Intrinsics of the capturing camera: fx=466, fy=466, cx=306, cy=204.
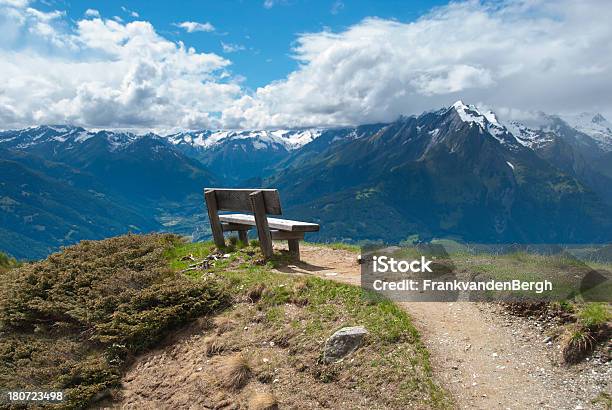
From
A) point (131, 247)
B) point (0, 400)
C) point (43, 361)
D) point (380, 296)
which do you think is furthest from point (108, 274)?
point (380, 296)

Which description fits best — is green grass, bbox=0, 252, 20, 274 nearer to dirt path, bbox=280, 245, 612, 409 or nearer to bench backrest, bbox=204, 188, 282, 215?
bench backrest, bbox=204, 188, 282, 215

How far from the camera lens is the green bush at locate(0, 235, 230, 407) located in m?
10.1

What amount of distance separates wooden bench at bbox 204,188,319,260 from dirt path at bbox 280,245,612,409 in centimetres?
545

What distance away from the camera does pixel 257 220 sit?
Result: 15.0 metres

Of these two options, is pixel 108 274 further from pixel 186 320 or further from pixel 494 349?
pixel 494 349

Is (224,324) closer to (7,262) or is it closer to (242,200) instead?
(242,200)

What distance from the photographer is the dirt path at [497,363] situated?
24.5 ft

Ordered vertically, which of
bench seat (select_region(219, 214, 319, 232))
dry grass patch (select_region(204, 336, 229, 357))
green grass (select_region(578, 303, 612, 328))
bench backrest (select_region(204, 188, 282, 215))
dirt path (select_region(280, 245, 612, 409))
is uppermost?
bench backrest (select_region(204, 188, 282, 215))

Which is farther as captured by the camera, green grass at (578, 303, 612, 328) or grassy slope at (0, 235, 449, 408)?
grassy slope at (0, 235, 449, 408)

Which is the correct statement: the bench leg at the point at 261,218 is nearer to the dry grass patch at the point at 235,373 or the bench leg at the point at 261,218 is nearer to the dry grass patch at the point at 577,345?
the dry grass patch at the point at 235,373

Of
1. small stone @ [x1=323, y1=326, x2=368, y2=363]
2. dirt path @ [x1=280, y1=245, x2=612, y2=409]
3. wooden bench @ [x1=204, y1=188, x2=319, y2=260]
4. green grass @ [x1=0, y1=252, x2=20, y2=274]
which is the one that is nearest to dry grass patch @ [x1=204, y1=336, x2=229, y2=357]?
small stone @ [x1=323, y1=326, x2=368, y2=363]

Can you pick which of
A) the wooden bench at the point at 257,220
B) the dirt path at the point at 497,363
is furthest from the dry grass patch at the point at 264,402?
the wooden bench at the point at 257,220

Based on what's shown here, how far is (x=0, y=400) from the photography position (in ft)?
31.8

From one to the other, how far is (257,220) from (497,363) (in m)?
8.55
